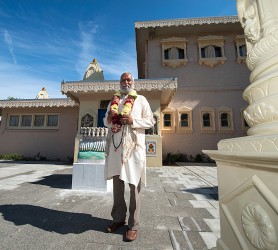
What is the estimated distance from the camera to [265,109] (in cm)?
98

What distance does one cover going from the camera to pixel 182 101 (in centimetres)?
1241

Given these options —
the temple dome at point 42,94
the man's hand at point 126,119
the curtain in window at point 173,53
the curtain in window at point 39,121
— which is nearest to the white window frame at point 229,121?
the curtain in window at point 173,53

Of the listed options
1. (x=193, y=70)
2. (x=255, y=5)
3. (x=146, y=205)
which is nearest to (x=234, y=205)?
(x=255, y=5)

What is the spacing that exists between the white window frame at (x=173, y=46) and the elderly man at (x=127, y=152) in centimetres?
1138

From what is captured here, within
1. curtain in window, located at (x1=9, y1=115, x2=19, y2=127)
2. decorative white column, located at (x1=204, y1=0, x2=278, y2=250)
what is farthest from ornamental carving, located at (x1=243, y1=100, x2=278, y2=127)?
curtain in window, located at (x1=9, y1=115, x2=19, y2=127)

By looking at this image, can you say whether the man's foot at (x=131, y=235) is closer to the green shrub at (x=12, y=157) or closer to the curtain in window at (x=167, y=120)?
the curtain in window at (x=167, y=120)

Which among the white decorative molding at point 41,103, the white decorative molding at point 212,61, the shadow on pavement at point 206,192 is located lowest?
the shadow on pavement at point 206,192

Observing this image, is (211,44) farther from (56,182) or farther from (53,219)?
(53,219)

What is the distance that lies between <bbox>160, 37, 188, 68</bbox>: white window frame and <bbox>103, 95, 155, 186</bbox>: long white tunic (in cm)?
1149

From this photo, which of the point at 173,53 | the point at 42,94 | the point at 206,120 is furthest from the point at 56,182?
the point at 42,94

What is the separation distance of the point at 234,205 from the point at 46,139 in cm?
1416

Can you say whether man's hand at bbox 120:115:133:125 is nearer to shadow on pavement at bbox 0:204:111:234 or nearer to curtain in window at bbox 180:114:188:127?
shadow on pavement at bbox 0:204:111:234

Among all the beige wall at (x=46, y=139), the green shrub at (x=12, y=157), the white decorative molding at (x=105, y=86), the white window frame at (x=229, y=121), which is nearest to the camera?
the white decorative molding at (x=105, y=86)

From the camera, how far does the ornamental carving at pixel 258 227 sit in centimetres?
79
